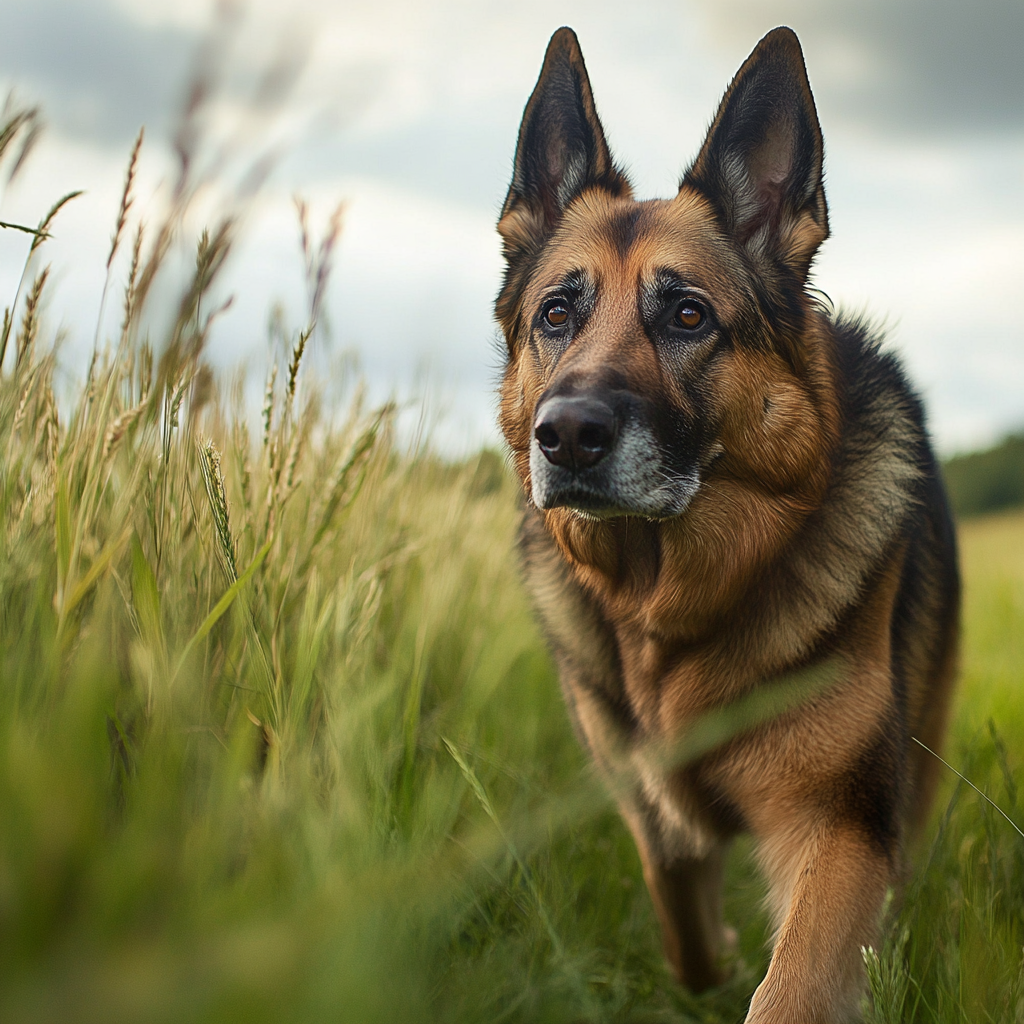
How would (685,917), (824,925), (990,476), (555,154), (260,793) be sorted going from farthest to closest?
(990,476)
(555,154)
(685,917)
(824,925)
(260,793)

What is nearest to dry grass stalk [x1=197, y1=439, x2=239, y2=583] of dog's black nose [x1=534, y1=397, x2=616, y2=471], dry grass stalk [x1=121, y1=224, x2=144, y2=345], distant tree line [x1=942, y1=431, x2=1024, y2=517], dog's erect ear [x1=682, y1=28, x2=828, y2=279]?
dry grass stalk [x1=121, y1=224, x2=144, y2=345]

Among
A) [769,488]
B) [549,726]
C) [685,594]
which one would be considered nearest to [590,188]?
[769,488]

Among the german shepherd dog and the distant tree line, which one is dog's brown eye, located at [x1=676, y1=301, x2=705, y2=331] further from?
the distant tree line

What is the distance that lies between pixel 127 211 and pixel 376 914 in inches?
60.7

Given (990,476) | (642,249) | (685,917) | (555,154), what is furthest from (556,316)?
(990,476)

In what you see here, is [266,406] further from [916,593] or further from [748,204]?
[916,593]

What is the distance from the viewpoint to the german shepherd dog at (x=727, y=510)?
83.3 inches

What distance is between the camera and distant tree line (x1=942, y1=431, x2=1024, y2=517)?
31188mm

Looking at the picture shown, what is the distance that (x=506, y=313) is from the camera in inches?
117

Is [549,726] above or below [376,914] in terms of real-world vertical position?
below

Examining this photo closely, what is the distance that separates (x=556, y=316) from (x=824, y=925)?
1821 millimetres

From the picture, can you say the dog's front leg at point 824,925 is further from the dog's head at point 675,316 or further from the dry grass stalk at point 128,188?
the dry grass stalk at point 128,188

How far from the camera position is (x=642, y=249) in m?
2.56

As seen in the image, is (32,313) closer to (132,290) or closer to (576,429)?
(132,290)
